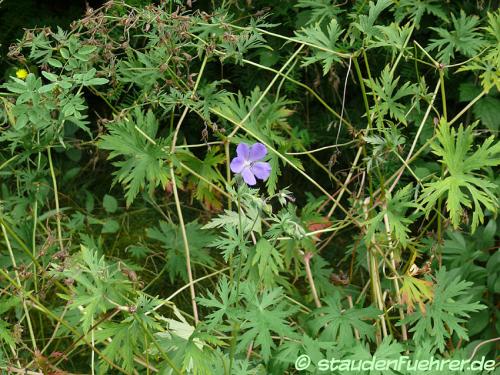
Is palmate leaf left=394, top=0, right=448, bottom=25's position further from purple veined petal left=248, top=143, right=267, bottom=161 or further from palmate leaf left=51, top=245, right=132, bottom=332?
palmate leaf left=51, top=245, right=132, bottom=332

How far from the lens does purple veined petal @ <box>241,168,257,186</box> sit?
1762 millimetres

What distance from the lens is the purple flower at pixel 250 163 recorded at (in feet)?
5.91

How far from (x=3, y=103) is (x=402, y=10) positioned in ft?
4.50

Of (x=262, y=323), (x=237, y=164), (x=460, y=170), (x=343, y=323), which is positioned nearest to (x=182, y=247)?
(x=343, y=323)

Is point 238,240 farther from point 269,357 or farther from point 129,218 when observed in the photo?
point 129,218

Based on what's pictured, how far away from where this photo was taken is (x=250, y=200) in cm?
177

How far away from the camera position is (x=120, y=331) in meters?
1.96

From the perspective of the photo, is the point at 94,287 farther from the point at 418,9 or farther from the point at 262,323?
the point at 418,9

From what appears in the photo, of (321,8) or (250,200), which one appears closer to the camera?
(250,200)

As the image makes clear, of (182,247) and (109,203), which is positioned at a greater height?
(182,247)

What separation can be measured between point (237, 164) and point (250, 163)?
5 cm

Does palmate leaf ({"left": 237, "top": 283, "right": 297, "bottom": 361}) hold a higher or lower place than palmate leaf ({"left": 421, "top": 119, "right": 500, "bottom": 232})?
lower

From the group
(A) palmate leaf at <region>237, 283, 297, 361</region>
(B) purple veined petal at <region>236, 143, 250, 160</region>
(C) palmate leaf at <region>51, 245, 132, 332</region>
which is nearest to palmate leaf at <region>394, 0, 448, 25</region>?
(B) purple veined petal at <region>236, 143, 250, 160</region>

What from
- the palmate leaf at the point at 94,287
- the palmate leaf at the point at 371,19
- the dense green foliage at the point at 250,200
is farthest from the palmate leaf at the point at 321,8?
the palmate leaf at the point at 94,287
